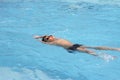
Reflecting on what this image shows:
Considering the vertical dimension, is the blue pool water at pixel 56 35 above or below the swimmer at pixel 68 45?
below

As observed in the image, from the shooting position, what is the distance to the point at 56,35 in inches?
364

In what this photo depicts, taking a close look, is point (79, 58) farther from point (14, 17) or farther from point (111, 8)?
point (111, 8)

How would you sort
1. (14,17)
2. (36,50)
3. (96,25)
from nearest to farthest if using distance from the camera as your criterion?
1. (36,50)
2. (96,25)
3. (14,17)

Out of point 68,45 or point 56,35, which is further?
point 56,35

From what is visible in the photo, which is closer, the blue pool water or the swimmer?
the swimmer

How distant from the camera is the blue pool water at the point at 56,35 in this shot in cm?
660

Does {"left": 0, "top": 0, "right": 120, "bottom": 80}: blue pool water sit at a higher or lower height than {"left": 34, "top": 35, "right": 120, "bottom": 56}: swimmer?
lower

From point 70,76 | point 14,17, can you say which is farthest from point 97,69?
point 14,17

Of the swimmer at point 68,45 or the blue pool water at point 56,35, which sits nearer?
the swimmer at point 68,45

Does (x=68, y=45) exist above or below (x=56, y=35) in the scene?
above

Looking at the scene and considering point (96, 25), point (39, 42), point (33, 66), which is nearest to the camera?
point (33, 66)

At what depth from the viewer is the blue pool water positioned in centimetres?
660

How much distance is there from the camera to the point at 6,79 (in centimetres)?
636

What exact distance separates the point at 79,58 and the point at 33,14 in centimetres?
512
